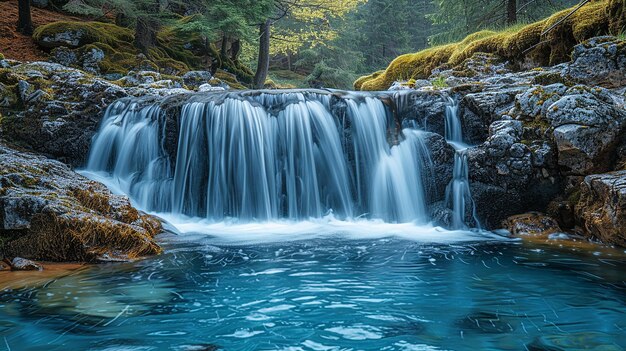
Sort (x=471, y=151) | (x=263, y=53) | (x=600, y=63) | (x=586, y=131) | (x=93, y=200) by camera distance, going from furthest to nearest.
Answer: (x=263, y=53) → (x=600, y=63) → (x=471, y=151) → (x=586, y=131) → (x=93, y=200)

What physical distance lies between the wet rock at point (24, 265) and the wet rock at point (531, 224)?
6223 mm

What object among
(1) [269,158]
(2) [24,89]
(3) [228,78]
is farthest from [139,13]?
(1) [269,158]

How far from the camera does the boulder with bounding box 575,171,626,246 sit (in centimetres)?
528

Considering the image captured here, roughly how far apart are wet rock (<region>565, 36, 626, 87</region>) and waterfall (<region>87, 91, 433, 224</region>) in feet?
10.3

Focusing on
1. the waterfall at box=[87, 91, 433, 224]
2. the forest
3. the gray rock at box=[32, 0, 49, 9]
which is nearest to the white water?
the waterfall at box=[87, 91, 433, 224]

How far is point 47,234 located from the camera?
493 centimetres

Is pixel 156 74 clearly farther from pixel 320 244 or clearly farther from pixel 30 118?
pixel 320 244

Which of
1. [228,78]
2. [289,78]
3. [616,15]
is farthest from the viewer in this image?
[289,78]

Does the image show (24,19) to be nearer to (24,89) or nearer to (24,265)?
(24,89)

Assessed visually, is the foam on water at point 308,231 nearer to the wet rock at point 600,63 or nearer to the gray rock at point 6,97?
the wet rock at point 600,63

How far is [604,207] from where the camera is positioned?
5.58m

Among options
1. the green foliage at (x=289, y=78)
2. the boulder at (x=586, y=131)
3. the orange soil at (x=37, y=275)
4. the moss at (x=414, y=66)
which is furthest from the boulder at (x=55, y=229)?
the green foliage at (x=289, y=78)

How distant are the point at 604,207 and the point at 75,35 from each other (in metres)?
14.4

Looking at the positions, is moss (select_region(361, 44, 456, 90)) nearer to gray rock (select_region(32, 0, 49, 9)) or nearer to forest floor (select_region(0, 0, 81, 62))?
forest floor (select_region(0, 0, 81, 62))
